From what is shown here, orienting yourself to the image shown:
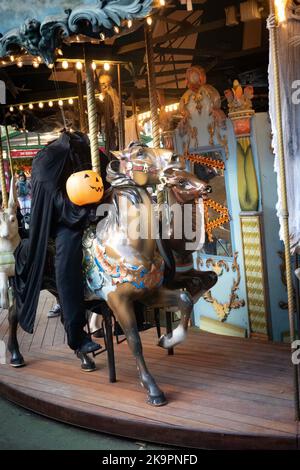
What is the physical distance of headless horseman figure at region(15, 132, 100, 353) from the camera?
373 centimetres

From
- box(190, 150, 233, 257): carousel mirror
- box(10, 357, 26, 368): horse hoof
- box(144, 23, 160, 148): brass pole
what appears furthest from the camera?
box(190, 150, 233, 257): carousel mirror

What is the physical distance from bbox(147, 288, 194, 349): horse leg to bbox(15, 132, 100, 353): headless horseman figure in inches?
21.4

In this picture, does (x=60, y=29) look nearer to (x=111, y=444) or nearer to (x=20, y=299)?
(x=20, y=299)

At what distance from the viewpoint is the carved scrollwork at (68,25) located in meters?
3.12

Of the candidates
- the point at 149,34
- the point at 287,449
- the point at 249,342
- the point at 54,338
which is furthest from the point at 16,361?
the point at 149,34

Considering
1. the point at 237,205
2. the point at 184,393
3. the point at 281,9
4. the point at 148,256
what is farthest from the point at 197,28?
the point at 184,393

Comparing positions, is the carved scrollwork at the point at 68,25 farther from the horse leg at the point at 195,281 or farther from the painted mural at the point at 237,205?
the painted mural at the point at 237,205

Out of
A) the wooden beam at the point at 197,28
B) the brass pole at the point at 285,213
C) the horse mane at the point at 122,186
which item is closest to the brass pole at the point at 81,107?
the wooden beam at the point at 197,28

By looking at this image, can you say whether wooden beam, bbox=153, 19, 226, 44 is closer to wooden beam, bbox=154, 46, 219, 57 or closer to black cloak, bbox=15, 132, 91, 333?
wooden beam, bbox=154, 46, 219, 57

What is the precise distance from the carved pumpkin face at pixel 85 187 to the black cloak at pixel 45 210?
157mm

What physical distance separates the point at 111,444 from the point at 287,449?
3.56 ft

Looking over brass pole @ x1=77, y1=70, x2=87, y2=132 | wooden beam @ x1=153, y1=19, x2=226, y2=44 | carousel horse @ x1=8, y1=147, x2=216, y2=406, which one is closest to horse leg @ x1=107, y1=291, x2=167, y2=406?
carousel horse @ x1=8, y1=147, x2=216, y2=406

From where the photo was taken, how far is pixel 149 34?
13.5 feet

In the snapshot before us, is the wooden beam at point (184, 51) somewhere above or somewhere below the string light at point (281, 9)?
above
